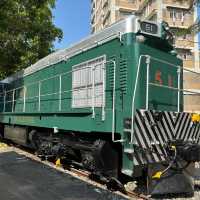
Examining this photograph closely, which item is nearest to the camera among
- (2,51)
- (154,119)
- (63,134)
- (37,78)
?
(154,119)

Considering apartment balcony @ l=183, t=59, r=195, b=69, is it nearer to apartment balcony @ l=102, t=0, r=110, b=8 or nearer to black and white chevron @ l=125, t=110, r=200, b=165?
apartment balcony @ l=102, t=0, r=110, b=8

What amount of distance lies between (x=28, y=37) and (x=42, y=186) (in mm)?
16337

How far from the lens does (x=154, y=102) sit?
823 cm

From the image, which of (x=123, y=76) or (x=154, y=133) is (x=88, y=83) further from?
(x=154, y=133)

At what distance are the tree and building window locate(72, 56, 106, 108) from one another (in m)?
8.85

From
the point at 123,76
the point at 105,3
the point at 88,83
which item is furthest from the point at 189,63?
the point at 123,76

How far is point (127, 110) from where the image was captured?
7598 mm

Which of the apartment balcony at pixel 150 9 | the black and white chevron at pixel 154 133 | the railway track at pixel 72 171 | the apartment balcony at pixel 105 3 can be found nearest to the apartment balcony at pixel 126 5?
the apartment balcony at pixel 105 3

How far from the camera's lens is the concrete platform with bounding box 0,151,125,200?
24.4ft

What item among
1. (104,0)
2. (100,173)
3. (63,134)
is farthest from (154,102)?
(104,0)

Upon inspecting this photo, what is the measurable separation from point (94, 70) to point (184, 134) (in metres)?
2.52

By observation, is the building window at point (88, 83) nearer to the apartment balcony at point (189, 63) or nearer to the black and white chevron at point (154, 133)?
the black and white chevron at point (154, 133)

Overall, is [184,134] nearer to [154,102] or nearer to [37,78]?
[154,102]

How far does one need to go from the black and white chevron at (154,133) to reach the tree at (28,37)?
1155 cm
